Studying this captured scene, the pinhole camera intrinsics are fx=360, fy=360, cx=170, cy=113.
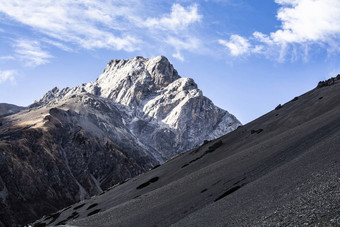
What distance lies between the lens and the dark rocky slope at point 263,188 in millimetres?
25566

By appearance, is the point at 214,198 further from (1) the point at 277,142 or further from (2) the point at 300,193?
(1) the point at 277,142

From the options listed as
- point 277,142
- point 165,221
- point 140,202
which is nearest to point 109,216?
point 140,202

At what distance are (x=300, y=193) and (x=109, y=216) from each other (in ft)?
121

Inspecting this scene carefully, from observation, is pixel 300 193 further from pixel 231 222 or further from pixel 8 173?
pixel 8 173

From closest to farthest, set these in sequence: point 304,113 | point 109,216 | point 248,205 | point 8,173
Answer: point 248,205 < point 109,216 < point 304,113 < point 8,173

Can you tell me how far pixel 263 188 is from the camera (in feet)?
116

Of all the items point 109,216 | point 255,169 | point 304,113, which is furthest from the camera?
point 304,113

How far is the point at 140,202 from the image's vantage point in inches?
2338

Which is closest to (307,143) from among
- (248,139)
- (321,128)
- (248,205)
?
(321,128)

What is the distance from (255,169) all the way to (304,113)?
1459 inches

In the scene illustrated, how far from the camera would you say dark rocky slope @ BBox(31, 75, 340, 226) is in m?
25.6

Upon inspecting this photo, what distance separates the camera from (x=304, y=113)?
260 ft

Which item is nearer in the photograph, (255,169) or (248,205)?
(248,205)

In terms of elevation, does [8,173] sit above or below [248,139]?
above
